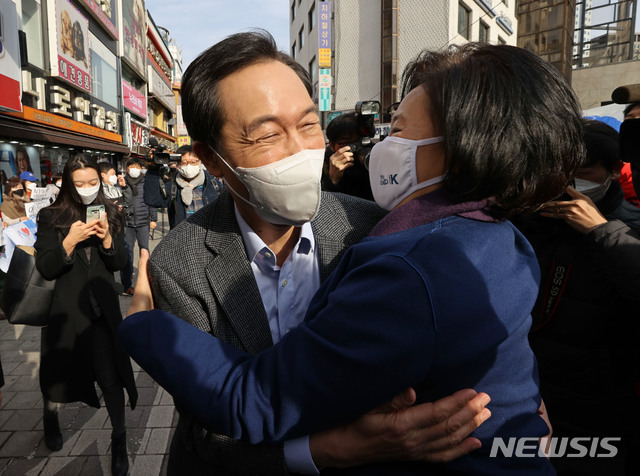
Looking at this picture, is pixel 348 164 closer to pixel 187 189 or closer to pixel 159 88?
pixel 187 189

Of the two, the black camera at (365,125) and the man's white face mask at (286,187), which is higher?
the black camera at (365,125)

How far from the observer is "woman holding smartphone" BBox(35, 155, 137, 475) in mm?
2871

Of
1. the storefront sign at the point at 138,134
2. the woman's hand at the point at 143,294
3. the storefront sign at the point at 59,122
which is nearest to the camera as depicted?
the woman's hand at the point at 143,294

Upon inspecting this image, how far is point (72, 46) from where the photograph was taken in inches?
575

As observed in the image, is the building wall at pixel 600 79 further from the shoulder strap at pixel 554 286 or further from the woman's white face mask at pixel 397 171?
the woman's white face mask at pixel 397 171

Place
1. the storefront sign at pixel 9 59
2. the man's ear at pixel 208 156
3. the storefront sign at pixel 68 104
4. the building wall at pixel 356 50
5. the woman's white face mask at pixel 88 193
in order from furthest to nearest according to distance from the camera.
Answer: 1. the building wall at pixel 356 50
2. the storefront sign at pixel 68 104
3. the storefront sign at pixel 9 59
4. the woman's white face mask at pixel 88 193
5. the man's ear at pixel 208 156

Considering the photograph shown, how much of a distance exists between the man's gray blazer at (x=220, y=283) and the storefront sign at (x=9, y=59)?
9.40 m

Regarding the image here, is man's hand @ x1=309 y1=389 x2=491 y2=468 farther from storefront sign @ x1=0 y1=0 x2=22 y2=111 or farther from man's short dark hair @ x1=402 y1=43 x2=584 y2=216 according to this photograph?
storefront sign @ x1=0 y1=0 x2=22 y2=111

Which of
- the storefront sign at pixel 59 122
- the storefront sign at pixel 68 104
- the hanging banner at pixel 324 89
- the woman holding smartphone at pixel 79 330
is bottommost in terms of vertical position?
the woman holding smartphone at pixel 79 330

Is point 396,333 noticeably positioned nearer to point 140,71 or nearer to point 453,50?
point 453,50

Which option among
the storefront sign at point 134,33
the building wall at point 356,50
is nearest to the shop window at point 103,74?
the storefront sign at point 134,33

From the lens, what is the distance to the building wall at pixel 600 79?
24.4 m

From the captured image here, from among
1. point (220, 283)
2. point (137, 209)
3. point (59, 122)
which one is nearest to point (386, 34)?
point (59, 122)

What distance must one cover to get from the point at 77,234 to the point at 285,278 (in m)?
2.22
